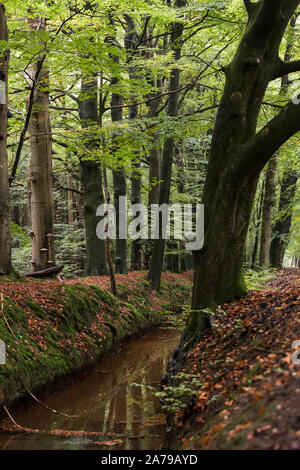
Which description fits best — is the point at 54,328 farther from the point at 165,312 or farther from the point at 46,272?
the point at 46,272

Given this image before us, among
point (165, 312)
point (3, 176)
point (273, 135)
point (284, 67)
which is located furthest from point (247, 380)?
point (3, 176)

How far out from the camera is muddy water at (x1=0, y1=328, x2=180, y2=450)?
4398mm

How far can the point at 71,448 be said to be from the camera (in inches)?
164

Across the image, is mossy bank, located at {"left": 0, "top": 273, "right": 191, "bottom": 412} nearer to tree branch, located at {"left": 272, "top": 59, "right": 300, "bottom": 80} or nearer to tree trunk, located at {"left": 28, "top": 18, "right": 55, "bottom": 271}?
tree trunk, located at {"left": 28, "top": 18, "right": 55, "bottom": 271}

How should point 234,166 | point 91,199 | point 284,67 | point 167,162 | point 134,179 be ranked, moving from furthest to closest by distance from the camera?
point 134,179
point 167,162
point 91,199
point 284,67
point 234,166

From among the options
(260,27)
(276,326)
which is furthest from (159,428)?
(260,27)

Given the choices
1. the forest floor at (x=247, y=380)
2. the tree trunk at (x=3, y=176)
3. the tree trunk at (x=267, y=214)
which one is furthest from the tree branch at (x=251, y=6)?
the tree trunk at (x=267, y=214)

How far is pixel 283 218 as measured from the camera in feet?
62.5

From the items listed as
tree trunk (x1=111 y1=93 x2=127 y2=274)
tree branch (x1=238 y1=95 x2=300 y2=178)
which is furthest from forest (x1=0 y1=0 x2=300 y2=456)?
tree trunk (x1=111 y1=93 x2=127 y2=274)

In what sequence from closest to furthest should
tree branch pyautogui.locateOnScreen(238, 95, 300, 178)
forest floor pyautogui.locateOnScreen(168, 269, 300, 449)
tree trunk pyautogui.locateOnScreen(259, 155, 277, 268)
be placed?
forest floor pyautogui.locateOnScreen(168, 269, 300, 449) < tree branch pyautogui.locateOnScreen(238, 95, 300, 178) < tree trunk pyautogui.locateOnScreen(259, 155, 277, 268)

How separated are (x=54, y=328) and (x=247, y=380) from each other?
14.7 feet

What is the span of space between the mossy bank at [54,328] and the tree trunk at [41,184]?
128 cm

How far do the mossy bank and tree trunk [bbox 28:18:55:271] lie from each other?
128cm

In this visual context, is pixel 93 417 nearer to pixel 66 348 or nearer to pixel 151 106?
pixel 66 348
